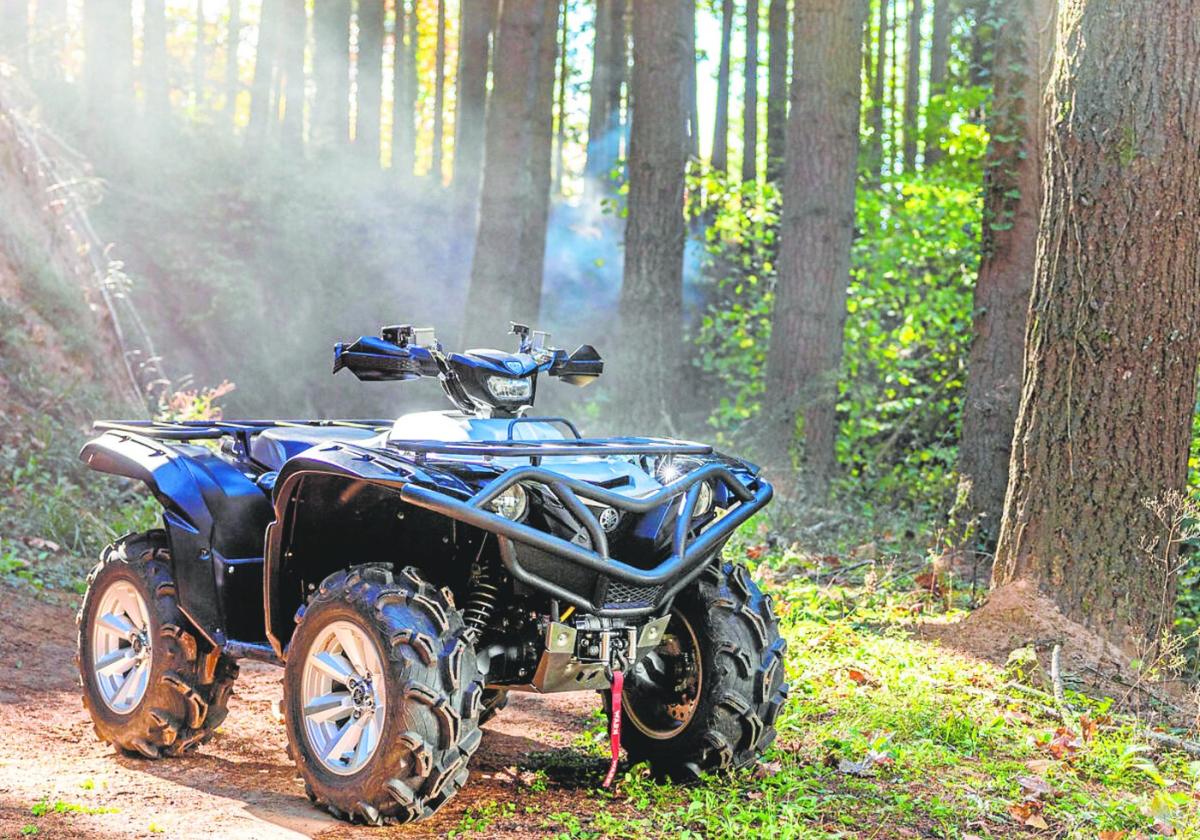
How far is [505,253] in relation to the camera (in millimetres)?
15984

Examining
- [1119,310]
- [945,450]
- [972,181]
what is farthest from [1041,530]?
[972,181]

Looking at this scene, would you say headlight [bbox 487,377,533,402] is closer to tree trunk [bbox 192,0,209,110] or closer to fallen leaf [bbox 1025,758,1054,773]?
fallen leaf [bbox 1025,758,1054,773]

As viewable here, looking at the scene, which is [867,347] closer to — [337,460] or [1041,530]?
[1041,530]

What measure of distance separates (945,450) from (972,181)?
14.0 feet

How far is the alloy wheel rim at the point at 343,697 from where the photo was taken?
14.7 feet

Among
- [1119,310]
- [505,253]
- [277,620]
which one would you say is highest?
[505,253]

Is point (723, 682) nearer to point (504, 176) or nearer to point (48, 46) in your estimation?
point (504, 176)

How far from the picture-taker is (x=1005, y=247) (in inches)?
425

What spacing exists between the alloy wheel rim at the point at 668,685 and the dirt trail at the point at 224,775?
1.10 feet

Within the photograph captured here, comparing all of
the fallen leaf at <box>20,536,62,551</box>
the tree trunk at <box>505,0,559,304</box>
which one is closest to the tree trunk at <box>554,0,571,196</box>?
the tree trunk at <box>505,0,559,304</box>

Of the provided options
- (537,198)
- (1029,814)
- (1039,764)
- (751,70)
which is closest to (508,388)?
(1029,814)

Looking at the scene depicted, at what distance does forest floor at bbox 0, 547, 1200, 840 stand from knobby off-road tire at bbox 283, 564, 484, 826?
14cm

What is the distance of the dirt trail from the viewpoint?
4.49 meters

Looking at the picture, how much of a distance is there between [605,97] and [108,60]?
608 inches
